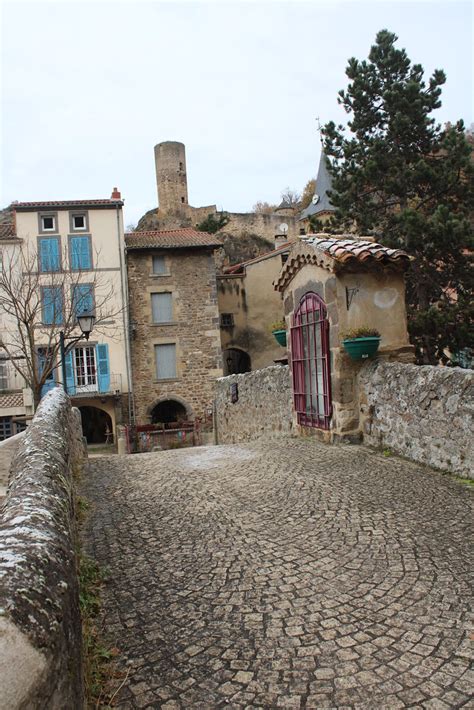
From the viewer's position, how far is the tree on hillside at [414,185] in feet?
43.1

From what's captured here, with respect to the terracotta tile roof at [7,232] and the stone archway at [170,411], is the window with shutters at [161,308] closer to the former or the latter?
the stone archway at [170,411]

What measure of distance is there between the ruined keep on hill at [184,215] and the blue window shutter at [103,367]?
1655 centimetres

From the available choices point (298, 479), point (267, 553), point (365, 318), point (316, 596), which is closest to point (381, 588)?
point (316, 596)

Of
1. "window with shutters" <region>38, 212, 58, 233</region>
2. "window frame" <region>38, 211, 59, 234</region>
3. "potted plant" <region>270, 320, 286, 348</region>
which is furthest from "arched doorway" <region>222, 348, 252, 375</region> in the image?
"potted plant" <region>270, 320, 286, 348</region>

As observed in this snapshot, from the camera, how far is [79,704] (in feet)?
5.76

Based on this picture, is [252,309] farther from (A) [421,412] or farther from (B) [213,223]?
(A) [421,412]

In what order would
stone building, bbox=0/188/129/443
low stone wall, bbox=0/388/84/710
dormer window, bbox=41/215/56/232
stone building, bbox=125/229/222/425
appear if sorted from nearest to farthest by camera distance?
low stone wall, bbox=0/388/84/710 < stone building, bbox=0/188/129/443 < dormer window, bbox=41/215/56/232 < stone building, bbox=125/229/222/425

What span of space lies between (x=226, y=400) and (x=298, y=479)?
28.8ft

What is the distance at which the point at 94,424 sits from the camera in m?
25.2

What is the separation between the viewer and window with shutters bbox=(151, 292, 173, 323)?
23812 mm

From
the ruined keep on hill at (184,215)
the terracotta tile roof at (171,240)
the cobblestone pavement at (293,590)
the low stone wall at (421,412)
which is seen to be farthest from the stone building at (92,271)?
the cobblestone pavement at (293,590)

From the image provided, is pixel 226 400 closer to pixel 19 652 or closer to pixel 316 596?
pixel 316 596

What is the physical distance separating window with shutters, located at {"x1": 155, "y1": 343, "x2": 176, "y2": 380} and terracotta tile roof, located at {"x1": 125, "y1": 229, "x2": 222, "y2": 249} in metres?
4.56

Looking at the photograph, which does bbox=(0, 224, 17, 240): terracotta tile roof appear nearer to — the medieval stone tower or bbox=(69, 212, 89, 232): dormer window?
bbox=(69, 212, 89, 232): dormer window
